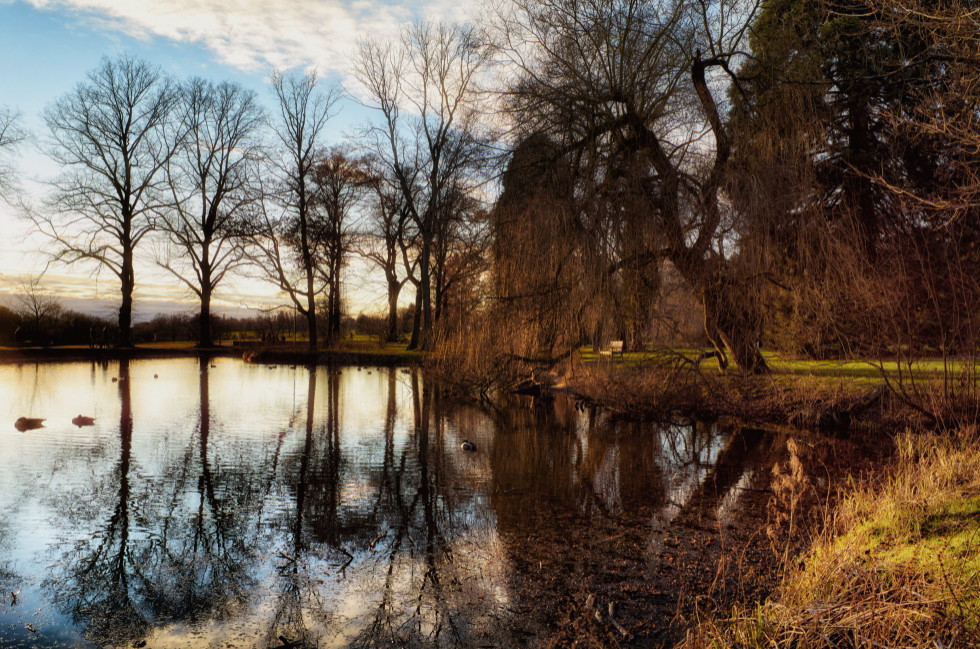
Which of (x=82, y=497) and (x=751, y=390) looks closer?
(x=82, y=497)

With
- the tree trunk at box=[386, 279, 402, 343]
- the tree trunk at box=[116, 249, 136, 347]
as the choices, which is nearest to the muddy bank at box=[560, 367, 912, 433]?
the tree trunk at box=[116, 249, 136, 347]

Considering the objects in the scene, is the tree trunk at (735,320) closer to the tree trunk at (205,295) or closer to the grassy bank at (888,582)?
the grassy bank at (888,582)

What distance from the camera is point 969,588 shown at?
11.9 feet

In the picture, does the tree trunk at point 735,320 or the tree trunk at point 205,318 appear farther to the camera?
the tree trunk at point 205,318

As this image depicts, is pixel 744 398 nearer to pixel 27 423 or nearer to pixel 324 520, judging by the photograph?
pixel 324 520

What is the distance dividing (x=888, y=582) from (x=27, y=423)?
11.2 meters

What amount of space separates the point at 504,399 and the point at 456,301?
2465mm

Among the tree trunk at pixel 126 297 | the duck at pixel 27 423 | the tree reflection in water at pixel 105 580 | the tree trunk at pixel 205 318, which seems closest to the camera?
the tree reflection in water at pixel 105 580

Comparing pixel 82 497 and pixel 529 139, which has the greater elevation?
pixel 529 139

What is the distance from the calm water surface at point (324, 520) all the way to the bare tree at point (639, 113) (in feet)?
9.11

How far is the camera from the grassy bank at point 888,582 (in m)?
3.25

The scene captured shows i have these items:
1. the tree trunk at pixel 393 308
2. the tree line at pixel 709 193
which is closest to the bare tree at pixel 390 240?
the tree trunk at pixel 393 308

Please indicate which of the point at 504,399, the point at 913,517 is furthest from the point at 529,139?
the point at 913,517

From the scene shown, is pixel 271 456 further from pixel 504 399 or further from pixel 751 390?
pixel 751 390
